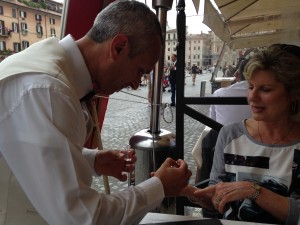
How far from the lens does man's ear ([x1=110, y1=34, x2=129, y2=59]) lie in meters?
1.04

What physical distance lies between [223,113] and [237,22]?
1.00m

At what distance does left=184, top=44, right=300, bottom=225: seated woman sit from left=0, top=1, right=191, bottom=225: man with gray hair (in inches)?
17.8

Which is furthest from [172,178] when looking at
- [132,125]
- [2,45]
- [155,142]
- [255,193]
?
[132,125]

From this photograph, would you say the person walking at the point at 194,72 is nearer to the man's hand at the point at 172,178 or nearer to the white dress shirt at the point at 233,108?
the white dress shirt at the point at 233,108

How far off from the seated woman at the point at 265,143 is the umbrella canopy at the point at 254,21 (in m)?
0.73

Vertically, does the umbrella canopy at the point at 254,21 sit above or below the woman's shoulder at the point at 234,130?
above

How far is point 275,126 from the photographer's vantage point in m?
1.50

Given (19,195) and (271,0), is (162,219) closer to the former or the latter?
(19,195)

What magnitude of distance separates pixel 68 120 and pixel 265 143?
3.43 ft

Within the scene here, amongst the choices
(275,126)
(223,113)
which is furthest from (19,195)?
(223,113)

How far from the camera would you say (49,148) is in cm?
78

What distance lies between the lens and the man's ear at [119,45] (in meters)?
1.04

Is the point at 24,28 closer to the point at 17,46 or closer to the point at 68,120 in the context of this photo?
the point at 17,46

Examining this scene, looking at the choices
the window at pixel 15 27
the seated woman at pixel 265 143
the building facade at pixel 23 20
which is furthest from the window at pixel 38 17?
→ the seated woman at pixel 265 143
